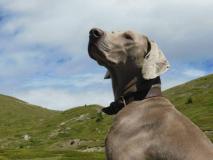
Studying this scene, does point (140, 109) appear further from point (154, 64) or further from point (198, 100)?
point (198, 100)

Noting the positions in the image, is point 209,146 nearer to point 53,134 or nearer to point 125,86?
point 125,86

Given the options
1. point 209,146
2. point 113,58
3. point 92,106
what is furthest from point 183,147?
point 92,106

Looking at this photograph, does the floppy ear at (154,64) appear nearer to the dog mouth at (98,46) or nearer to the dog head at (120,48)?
the dog head at (120,48)

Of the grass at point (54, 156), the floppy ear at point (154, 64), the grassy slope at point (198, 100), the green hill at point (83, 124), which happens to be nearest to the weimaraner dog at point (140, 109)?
the floppy ear at point (154, 64)

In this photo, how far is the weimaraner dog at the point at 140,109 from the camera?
873 cm

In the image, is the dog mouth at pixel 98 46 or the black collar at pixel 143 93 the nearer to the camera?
the black collar at pixel 143 93

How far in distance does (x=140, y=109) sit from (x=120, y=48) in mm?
1305

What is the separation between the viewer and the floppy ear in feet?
31.3

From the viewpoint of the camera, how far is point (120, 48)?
10109 mm

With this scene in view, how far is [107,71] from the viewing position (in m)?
10.6

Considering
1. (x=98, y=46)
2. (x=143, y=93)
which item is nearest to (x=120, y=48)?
(x=98, y=46)

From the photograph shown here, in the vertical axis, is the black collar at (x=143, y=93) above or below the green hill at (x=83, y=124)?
below

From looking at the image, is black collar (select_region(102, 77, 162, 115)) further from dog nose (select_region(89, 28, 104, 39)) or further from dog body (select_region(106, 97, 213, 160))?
dog nose (select_region(89, 28, 104, 39))

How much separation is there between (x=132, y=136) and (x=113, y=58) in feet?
5.37
